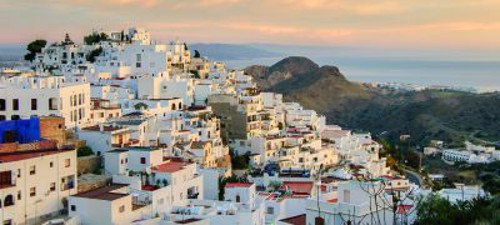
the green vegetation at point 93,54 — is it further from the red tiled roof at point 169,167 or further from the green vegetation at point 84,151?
the red tiled roof at point 169,167

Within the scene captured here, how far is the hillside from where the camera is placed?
77.1 m

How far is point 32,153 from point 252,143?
1532 cm

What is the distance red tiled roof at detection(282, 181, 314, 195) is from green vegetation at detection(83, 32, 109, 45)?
28.0m

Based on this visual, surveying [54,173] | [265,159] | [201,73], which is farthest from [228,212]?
[201,73]

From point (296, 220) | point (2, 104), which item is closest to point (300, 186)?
point (296, 220)

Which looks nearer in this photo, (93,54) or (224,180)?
(224,180)

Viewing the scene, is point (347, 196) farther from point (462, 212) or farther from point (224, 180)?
→ point (224, 180)

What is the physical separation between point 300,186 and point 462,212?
44.0 feet

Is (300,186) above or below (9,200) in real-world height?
below

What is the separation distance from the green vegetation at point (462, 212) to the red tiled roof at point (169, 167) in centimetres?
916

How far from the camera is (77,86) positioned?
2956cm

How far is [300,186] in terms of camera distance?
26.9 metres

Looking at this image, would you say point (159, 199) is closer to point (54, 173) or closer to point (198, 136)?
point (54, 173)

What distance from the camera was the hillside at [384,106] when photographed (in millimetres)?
77062
